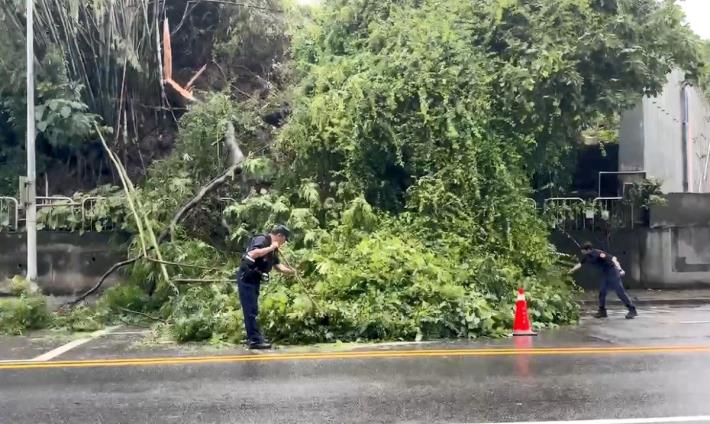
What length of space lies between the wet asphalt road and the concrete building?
409 inches

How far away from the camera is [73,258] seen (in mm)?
15062

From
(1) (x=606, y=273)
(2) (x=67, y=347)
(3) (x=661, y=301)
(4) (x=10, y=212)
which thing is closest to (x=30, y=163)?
(4) (x=10, y=212)

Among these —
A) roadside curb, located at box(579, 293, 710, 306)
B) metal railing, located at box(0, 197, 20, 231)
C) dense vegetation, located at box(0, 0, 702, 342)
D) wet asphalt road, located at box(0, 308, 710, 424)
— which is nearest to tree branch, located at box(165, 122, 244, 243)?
dense vegetation, located at box(0, 0, 702, 342)

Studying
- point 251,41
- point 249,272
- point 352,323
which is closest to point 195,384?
point 249,272

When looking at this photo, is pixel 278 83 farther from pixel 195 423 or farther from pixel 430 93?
pixel 195 423

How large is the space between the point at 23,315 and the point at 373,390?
6919 mm

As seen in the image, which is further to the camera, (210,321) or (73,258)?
(73,258)

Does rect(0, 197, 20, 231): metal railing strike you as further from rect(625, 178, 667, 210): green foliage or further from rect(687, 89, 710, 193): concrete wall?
rect(687, 89, 710, 193): concrete wall

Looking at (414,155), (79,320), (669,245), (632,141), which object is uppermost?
(632,141)

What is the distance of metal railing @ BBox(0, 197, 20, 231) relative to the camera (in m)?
15.0

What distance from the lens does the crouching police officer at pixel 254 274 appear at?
901 cm

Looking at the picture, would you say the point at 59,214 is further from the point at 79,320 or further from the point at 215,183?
the point at 79,320

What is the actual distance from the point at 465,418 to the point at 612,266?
26.9ft

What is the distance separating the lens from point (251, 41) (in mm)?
18938
